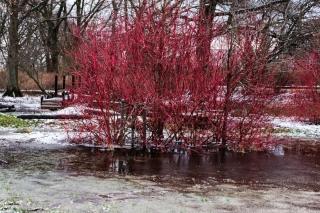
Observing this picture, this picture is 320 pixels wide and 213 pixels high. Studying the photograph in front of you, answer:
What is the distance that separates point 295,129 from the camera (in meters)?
20.7

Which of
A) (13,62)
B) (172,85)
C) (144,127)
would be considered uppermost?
(13,62)

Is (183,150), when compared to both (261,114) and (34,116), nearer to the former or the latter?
(261,114)

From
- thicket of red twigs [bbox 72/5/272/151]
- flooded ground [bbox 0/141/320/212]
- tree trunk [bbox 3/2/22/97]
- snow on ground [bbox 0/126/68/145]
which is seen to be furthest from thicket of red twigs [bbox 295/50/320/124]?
tree trunk [bbox 3/2/22/97]

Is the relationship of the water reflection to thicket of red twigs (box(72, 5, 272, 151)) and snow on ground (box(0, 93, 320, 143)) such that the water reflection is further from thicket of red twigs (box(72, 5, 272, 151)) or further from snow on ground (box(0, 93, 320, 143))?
snow on ground (box(0, 93, 320, 143))

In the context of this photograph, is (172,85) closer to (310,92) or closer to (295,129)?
(295,129)

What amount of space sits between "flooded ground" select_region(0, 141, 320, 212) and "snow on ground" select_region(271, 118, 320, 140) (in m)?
4.48

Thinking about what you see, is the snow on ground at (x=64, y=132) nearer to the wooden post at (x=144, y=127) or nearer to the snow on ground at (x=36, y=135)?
the snow on ground at (x=36, y=135)

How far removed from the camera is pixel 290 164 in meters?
12.8

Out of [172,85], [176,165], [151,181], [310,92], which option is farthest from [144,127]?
[310,92]

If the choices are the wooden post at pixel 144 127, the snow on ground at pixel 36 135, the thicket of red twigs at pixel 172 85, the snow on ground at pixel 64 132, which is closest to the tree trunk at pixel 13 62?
the snow on ground at pixel 64 132

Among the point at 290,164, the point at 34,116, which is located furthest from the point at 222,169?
the point at 34,116

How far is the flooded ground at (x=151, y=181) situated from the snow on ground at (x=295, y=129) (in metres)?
4.48

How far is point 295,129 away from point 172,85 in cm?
782

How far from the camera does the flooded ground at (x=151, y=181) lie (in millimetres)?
8281
